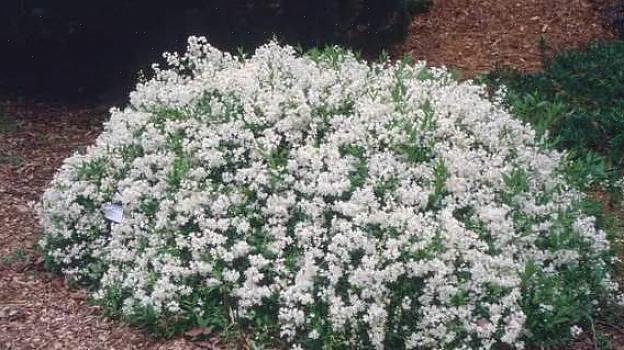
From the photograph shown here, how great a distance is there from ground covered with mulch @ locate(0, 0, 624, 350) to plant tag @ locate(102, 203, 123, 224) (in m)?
0.48

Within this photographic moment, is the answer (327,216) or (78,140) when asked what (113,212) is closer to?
(327,216)

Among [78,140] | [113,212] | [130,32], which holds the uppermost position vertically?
[130,32]

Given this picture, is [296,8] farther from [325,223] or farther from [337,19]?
[325,223]

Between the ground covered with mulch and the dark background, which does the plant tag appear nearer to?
the ground covered with mulch

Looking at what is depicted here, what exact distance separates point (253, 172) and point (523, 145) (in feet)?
5.50

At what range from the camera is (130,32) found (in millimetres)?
7422

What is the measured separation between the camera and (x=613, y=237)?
507 centimetres

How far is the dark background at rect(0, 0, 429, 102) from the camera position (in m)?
7.11

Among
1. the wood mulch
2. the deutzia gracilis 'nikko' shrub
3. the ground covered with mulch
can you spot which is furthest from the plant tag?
the wood mulch

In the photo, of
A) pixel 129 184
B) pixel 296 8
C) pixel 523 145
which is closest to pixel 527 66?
pixel 296 8

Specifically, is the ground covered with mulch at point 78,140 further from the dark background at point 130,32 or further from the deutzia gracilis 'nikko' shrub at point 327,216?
the dark background at point 130,32

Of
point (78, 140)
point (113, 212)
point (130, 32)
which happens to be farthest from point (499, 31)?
point (113, 212)

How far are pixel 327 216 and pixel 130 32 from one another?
3612 millimetres

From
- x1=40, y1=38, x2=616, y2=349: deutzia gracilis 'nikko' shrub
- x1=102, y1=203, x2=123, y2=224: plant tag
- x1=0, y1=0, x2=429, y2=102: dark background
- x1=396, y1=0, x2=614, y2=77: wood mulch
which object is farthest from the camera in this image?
x1=396, y1=0, x2=614, y2=77: wood mulch
